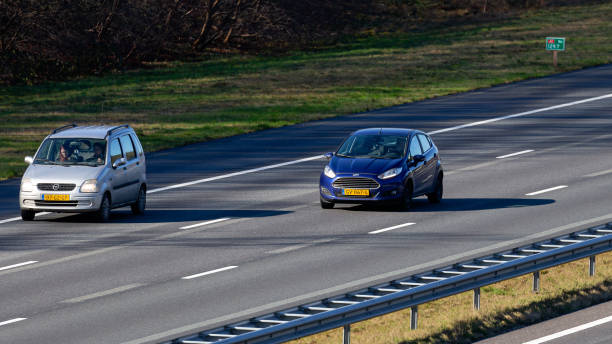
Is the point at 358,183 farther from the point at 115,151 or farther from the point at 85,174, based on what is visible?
the point at 85,174

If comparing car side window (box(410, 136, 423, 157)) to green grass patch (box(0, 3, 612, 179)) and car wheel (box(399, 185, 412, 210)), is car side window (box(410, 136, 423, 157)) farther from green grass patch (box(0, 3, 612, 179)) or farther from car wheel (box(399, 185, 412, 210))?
green grass patch (box(0, 3, 612, 179))

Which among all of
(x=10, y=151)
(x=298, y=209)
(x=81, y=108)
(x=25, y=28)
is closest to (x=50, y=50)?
(x=25, y=28)

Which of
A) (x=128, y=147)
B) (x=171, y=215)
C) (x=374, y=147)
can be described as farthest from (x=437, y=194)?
(x=128, y=147)

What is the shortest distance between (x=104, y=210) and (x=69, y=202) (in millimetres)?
817

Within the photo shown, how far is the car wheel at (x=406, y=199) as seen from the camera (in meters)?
22.6

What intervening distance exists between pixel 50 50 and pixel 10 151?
18015 millimetres

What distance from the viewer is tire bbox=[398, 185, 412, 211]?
22.6m

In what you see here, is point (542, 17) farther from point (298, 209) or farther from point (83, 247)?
point (83, 247)

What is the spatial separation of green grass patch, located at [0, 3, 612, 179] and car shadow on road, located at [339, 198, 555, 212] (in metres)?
10.6

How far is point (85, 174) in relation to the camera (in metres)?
21.5

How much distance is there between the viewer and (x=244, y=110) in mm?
40625

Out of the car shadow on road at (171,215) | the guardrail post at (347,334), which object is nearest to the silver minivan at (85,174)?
the car shadow on road at (171,215)

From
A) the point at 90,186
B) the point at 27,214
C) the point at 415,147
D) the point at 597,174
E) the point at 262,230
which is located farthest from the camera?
the point at 597,174

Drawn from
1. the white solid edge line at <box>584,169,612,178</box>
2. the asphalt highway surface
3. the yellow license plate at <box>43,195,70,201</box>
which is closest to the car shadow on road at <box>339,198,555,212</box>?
the asphalt highway surface
